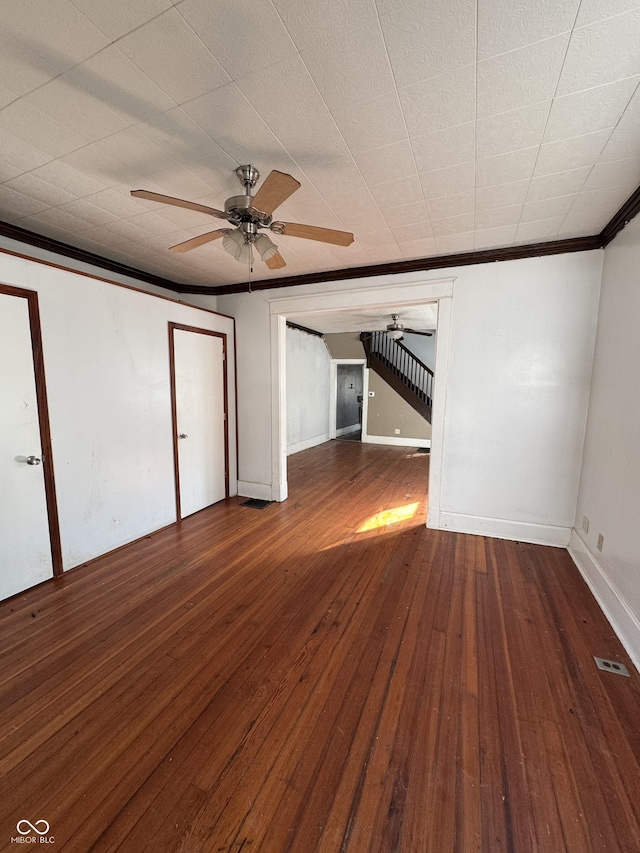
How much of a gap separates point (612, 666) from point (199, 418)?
13.0 ft

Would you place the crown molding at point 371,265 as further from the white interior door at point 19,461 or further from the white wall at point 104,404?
the white interior door at point 19,461

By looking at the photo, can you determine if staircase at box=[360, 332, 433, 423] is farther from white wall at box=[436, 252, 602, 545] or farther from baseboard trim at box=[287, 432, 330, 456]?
white wall at box=[436, 252, 602, 545]

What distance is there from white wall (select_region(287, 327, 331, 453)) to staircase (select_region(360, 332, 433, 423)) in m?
1.18

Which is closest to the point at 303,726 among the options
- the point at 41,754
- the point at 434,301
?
the point at 41,754

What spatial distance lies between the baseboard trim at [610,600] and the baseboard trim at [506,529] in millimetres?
186

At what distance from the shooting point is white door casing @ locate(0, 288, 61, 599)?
2311 mm

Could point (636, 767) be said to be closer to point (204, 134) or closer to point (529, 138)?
point (529, 138)

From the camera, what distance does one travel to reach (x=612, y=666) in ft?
5.96

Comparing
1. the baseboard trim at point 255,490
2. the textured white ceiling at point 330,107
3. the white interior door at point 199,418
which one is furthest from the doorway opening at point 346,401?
the textured white ceiling at point 330,107

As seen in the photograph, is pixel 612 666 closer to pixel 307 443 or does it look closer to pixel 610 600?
pixel 610 600

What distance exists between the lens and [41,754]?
1374mm

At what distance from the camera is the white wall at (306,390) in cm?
718

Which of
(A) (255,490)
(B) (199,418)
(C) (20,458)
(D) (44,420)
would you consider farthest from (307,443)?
(C) (20,458)

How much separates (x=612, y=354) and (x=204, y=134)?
3.02 metres
